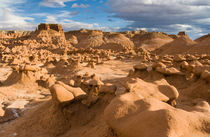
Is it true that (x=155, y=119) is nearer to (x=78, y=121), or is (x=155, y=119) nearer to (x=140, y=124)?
(x=140, y=124)

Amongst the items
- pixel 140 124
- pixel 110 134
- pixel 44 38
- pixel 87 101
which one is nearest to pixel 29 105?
pixel 87 101

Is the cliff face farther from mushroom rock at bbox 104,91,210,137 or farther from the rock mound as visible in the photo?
mushroom rock at bbox 104,91,210,137

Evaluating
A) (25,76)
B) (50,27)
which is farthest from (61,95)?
(50,27)

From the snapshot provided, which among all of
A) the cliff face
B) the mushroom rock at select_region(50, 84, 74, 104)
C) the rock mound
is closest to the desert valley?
the mushroom rock at select_region(50, 84, 74, 104)

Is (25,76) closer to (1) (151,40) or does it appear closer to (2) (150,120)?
(2) (150,120)

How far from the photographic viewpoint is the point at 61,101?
4.83m

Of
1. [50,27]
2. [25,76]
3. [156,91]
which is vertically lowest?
[25,76]

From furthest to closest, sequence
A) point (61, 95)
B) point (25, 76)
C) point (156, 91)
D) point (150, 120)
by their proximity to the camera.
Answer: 1. point (25, 76)
2. point (61, 95)
3. point (156, 91)
4. point (150, 120)

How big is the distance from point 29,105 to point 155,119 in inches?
230

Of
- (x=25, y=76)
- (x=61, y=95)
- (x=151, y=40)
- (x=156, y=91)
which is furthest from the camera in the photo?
(x=151, y=40)

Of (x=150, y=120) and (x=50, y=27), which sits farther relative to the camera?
(x=50, y=27)

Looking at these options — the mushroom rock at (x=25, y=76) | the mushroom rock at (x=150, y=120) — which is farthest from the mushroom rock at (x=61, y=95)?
the mushroom rock at (x=25, y=76)

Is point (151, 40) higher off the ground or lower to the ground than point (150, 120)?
higher

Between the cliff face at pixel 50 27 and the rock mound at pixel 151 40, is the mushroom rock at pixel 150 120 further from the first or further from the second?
the cliff face at pixel 50 27
